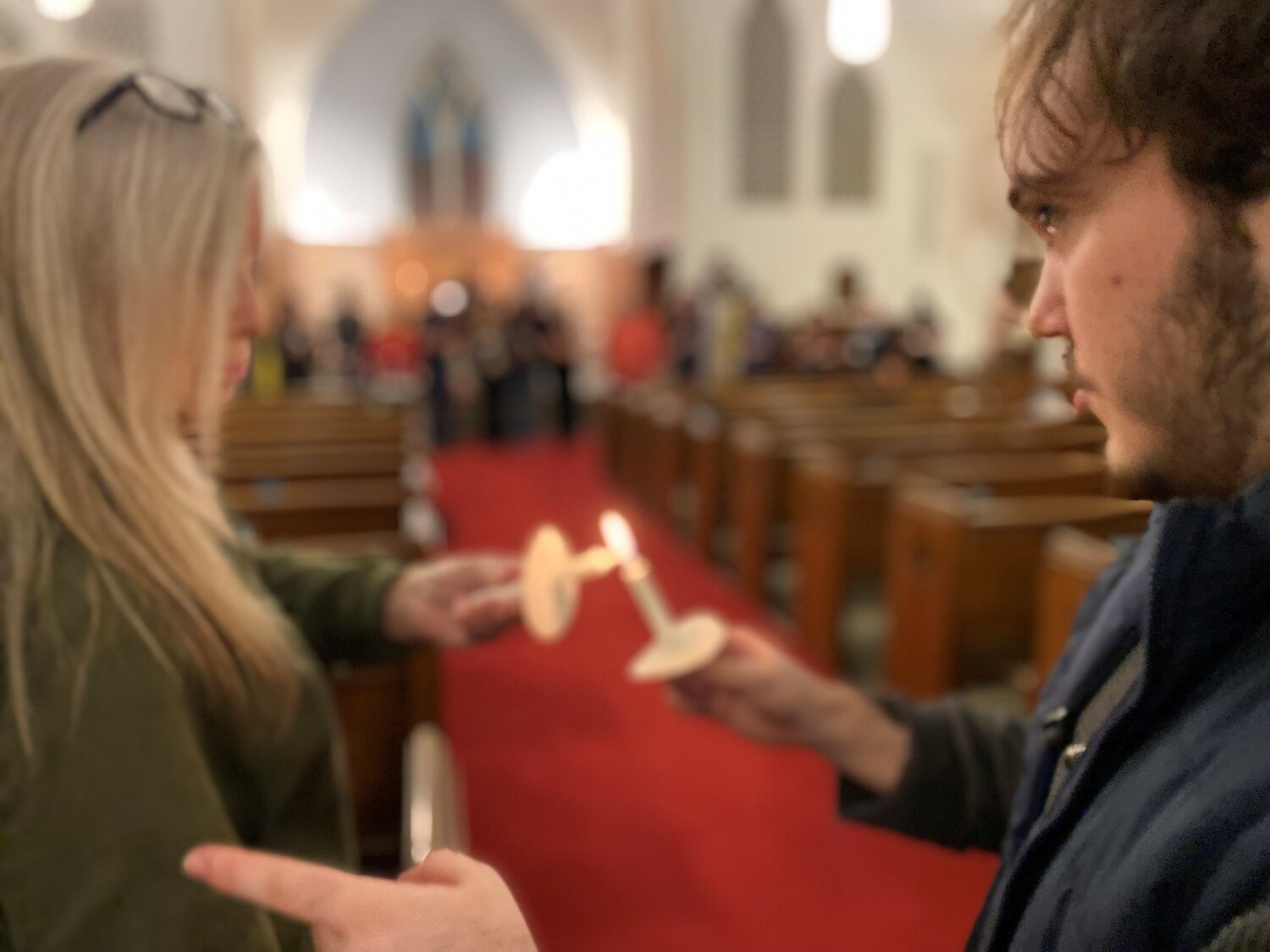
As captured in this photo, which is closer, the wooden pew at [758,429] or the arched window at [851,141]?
the wooden pew at [758,429]

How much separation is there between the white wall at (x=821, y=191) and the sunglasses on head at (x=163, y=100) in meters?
11.9

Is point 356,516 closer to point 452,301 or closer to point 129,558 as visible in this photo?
point 129,558

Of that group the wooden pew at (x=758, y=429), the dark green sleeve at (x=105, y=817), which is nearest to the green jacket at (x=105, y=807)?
the dark green sleeve at (x=105, y=817)

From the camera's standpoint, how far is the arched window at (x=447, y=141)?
16844 millimetres

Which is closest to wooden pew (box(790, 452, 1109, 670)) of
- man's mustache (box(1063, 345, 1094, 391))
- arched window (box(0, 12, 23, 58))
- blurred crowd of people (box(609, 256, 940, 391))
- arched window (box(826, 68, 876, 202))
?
man's mustache (box(1063, 345, 1094, 391))

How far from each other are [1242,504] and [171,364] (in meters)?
0.95

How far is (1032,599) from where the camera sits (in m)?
2.87

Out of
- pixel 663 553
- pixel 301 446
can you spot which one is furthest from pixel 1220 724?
pixel 663 553

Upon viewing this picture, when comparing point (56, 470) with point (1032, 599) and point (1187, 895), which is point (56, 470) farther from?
point (1032, 599)

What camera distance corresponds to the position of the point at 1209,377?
64cm

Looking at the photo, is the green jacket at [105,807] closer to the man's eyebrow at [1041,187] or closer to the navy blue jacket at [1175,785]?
the navy blue jacket at [1175,785]

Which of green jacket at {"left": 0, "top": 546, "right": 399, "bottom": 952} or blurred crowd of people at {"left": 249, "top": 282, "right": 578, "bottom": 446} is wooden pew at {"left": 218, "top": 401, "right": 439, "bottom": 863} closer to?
green jacket at {"left": 0, "top": 546, "right": 399, "bottom": 952}

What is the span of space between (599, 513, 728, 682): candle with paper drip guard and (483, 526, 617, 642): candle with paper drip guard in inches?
1.3

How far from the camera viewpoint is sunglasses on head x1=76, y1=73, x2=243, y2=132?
0.94m
